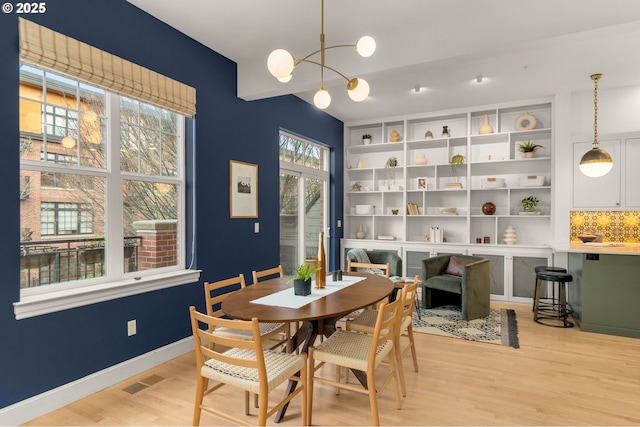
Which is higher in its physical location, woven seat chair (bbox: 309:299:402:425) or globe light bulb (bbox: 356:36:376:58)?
globe light bulb (bbox: 356:36:376:58)

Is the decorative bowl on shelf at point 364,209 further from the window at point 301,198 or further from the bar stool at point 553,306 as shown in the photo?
the bar stool at point 553,306

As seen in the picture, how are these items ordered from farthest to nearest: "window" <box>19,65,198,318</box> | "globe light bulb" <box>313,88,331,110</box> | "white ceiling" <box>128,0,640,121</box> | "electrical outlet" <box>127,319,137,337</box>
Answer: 1. "electrical outlet" <box>127,319,137,337</box>
2. "white ceiling" <box>128,0,640,121</box>
3. "globe light bulb" <box>313,88,331,110</box>
4. "window" <box>19,65,198,318</box>

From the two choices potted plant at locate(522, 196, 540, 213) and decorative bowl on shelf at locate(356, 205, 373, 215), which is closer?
potted plant at locate(522, 196, 540, 213)

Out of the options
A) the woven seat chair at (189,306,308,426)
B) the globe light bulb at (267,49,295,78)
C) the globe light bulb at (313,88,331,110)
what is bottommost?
the woven seat chair at (189,306,308,426)

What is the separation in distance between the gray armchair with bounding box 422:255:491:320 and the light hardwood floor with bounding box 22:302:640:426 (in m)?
0.94

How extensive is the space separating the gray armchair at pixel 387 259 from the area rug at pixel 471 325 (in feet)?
1.92

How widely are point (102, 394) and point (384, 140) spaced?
5320mm

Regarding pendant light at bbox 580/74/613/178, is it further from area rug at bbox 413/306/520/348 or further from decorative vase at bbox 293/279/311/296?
decorative vase at bbox 293/279/311/296

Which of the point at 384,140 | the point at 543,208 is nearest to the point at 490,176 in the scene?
the point at 543,208

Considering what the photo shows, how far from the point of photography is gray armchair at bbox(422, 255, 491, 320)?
4375 mm

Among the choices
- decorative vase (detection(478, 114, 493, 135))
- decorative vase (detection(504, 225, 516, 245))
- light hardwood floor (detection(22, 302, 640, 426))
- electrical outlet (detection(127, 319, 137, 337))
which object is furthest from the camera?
decorative vase (detection(478, 114, 493, 135))

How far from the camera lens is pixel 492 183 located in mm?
5684

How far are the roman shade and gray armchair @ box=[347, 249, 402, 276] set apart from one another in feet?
9.56

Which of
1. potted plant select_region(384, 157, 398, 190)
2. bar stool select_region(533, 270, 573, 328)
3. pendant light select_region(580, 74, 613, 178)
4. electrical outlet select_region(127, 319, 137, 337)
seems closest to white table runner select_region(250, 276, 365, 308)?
electrical outlet select_region(127, 319, 137, 337)
